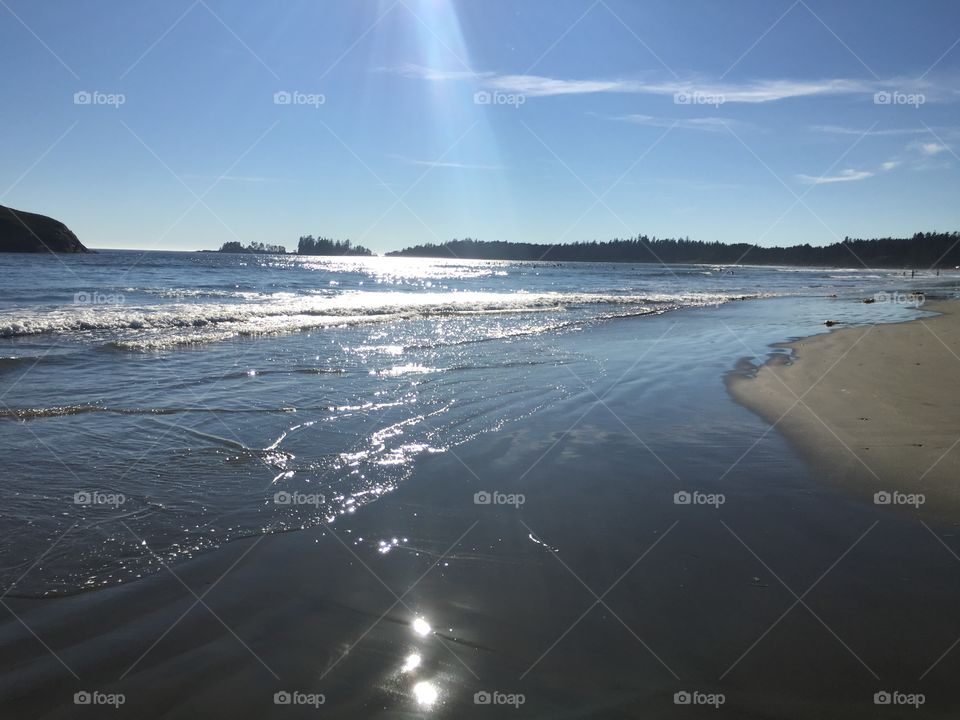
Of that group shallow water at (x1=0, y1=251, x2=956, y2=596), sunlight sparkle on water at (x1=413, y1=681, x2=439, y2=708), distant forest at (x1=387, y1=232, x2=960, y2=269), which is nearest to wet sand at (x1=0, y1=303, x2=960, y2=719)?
sunlight sparkle on water at (x1=413, y1=681, x2=439, y2=708)

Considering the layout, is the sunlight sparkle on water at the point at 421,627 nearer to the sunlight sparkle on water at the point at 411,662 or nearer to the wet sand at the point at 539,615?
the wet sand at the point at 539,615

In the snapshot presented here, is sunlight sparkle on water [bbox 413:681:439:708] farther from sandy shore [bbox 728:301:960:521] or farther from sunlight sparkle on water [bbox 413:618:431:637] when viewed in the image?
sandy shore [bbox 728:301:960:521]

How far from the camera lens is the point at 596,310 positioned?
2497 cm

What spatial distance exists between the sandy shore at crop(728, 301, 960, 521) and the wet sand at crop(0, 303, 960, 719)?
0.54 metres

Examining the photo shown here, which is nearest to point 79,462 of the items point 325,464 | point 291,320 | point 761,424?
point 325,464

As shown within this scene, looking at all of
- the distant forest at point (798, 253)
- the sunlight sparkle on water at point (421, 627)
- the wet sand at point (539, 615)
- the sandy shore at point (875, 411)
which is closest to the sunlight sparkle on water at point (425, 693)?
the wet sand at point (539, 615)

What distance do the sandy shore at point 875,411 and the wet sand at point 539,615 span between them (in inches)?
21.3

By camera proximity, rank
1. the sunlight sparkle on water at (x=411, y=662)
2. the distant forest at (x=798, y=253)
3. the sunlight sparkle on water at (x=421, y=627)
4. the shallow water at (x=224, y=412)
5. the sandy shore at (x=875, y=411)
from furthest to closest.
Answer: the distant forest at (x=798, y=253) → the sandy shore at (x=875, y=411) → the shallow water at (x=224, y=412) → the sunlight sparkle on water at (x=421, y=627) → the sunlight sparkle on water at (x=411, y=662)

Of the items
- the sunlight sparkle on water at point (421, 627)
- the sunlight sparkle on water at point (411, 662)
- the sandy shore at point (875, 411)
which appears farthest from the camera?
the sandy shore at point (875, 411)

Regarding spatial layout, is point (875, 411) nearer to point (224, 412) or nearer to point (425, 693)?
point (425, 693)

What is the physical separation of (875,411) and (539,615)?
600cm

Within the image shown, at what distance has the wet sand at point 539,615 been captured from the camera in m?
2.73

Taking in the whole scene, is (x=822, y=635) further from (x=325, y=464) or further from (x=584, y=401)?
(x=584, y=401)

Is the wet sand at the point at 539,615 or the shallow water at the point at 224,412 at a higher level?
the shallow water at the point at 224,412
